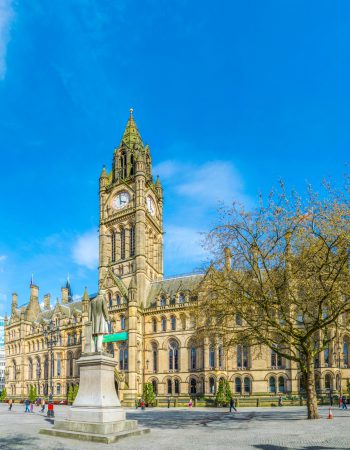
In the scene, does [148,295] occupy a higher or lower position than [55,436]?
higher

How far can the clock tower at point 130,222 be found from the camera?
6844cm

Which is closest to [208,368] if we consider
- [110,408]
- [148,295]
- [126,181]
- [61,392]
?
[148,295]

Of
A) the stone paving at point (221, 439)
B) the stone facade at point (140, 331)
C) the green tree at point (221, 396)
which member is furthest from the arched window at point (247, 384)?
the stone paving at point (221, 439)

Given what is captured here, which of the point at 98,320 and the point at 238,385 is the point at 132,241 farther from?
the point at 98,320

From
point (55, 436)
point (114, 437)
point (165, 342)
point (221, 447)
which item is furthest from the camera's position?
point (165, 342)

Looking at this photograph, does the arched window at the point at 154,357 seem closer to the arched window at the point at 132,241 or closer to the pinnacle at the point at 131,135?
the arched window at the point at 132,241

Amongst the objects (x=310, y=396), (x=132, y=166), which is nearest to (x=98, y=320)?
(x=310, y=396)

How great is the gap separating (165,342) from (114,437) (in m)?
45.3

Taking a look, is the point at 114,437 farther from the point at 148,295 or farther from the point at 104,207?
the point at 104,207

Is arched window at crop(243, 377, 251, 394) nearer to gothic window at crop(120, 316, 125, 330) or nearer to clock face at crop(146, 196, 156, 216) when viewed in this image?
gothic window at crop(120, 316, 125, 330)

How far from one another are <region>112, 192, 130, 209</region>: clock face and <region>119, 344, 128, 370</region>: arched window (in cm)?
2340

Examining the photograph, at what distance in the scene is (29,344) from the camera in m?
83.8

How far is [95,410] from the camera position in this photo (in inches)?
739

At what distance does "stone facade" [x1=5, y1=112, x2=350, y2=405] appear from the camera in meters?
56.2
